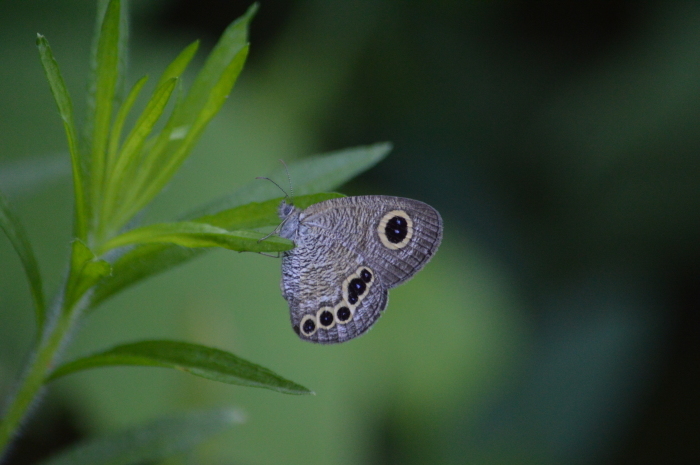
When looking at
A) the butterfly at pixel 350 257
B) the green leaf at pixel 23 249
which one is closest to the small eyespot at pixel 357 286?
the butterfly at pixel 350 257

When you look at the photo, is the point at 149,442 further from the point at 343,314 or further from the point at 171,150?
the point at 171,150

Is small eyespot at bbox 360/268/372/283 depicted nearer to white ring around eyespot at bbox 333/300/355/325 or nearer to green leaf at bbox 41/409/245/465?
white ring around eyespot at bbox 333/300/355/325

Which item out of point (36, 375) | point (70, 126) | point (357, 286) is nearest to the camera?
point (70, 126)

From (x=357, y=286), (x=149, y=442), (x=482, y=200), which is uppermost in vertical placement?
(x=482, y=200)

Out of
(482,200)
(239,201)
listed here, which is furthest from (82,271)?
(482,200)

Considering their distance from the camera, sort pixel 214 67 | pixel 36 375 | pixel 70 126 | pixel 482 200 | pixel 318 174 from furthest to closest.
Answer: pixel 482 200 → pixel 318 174 → pixel 214 67 → pixel 36 375 → pixel 70 126

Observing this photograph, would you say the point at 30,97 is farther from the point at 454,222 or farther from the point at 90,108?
the point at 454,222

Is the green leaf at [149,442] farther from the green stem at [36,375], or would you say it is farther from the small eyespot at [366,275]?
the small eyespot at [366,275]

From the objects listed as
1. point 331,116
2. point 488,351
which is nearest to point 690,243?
point 488,351
